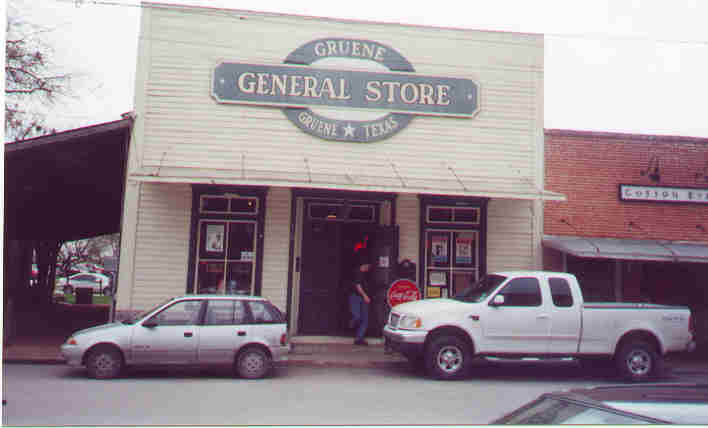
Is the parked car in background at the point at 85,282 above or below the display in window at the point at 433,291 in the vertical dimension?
below

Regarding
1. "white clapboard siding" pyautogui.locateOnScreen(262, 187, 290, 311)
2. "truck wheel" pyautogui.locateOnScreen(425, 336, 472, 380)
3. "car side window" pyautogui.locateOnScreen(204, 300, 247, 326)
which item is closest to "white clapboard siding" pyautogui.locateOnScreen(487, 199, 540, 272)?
"truck wheel" pyautogui.locateOnScreen(425, 336, 472, 380)

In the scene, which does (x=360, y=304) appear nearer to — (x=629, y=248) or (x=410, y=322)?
(x=410, y=322)

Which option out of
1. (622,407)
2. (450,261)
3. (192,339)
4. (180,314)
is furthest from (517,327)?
(622,407)

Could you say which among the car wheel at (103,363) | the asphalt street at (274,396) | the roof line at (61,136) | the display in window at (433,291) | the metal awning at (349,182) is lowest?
the asphalt street at (274,396)

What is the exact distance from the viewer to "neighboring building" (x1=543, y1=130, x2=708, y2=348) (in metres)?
13.0

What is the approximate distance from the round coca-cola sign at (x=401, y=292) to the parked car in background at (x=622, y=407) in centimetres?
828

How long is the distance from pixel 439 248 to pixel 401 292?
5.92 ft

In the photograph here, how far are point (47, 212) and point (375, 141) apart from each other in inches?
475

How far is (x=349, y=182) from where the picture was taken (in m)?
11.2

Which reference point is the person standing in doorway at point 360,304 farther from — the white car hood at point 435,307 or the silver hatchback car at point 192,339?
the silver hatchback car at point 192,339

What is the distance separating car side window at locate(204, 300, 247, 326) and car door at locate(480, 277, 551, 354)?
170 inches

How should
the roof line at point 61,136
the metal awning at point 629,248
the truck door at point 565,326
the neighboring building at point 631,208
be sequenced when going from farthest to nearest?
the neighboring building at point 631,208, the metal awning at point 629,248, the roof line at point 61,136, the truck door at point 565,326

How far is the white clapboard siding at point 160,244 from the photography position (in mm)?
11727

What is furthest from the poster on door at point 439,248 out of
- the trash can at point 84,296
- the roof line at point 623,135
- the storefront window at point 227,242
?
the trash can at point 84,296
